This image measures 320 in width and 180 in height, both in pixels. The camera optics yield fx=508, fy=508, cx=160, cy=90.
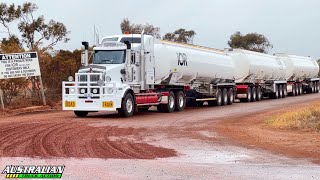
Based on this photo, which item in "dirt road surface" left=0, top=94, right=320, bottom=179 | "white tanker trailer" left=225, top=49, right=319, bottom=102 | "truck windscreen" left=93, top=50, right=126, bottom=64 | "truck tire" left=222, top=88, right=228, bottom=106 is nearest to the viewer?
"dirt road surface" left=0, top=94, right=320, bottom=179

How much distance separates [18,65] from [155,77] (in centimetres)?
680

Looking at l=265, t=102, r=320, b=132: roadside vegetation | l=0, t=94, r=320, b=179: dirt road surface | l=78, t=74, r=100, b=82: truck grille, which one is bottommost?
l=0, t=94, r=320, b=179: dirt road surface

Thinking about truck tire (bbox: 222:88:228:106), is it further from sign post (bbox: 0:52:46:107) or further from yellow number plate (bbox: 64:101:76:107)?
yellow number plate (bbox: 64:101:76:107)

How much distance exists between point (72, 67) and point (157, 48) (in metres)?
11.4

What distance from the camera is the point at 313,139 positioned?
1398 centimetres

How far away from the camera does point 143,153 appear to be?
11.7 metres

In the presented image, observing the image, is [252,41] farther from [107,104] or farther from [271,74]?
[107,104]

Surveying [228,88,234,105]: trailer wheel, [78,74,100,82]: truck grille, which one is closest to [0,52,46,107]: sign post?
[78,74,100,82]: truck grille

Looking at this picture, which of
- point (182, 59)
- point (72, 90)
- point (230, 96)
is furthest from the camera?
point (230, 96)

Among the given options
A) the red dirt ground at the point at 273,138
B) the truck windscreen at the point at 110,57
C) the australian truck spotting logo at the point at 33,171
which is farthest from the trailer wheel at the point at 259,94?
the australian truck spotting logo at the point at 33,171

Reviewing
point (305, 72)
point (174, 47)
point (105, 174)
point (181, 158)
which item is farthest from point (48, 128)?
point (305, 72)

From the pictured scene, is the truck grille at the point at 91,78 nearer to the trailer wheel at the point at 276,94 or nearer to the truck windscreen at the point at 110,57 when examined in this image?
the truck windscreen at the point at 110,57

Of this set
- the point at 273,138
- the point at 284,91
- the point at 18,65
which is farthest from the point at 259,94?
the point at 273,138

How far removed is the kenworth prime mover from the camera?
20.5 meters
